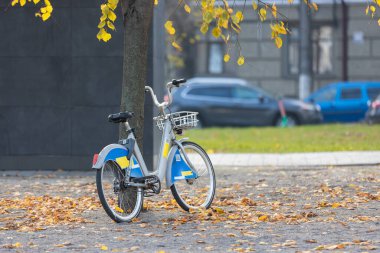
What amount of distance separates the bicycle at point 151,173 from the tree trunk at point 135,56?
27 centimetres

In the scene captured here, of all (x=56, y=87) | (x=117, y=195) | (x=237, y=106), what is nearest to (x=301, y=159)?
(x=56, y=87)

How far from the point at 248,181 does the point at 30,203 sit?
338cm

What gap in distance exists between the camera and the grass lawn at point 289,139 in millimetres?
19953

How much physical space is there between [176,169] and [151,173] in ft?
0.95

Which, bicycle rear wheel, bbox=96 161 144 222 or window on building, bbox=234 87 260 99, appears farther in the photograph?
window on building, bbox=234 87 260 99

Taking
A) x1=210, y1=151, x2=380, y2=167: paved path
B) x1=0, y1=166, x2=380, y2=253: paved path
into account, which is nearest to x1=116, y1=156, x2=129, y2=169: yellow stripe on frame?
x1=0, y1=166, x2=380, y2=253: paved path

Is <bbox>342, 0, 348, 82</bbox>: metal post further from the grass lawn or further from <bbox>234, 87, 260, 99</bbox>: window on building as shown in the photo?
the grass lawn

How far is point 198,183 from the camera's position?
1067 cm

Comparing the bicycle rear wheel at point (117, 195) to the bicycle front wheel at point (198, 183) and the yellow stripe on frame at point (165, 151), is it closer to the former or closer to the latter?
the yellow stripe on frame at point (165, 151)

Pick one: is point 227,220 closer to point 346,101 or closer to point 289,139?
point 289,139

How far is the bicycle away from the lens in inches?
384

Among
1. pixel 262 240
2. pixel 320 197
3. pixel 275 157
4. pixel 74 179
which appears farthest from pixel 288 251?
pixel 275 157

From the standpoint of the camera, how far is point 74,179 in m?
14.3

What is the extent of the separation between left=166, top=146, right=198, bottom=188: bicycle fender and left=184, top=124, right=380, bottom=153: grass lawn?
8894mm
